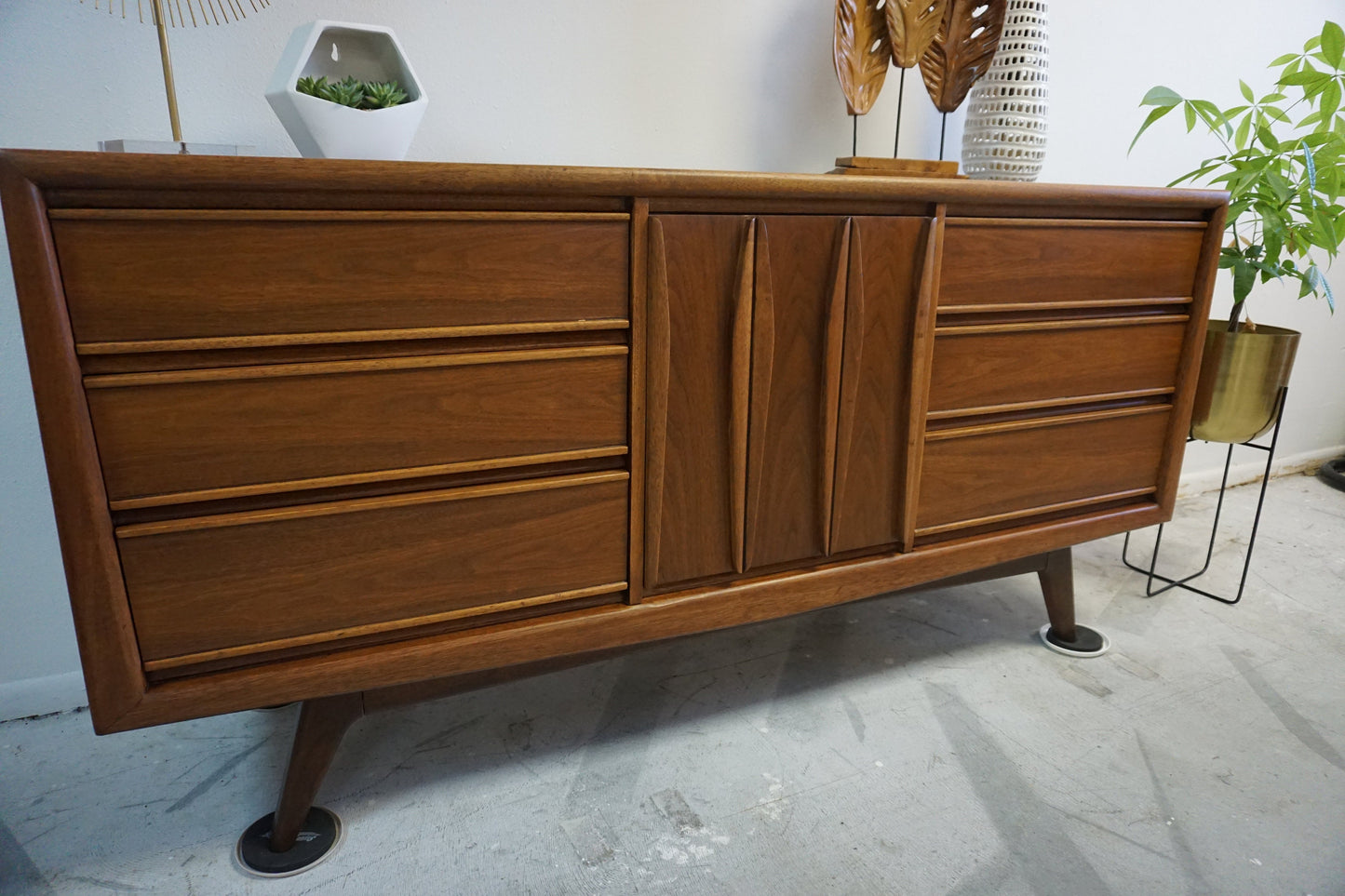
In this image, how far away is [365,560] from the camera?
3.35 ft

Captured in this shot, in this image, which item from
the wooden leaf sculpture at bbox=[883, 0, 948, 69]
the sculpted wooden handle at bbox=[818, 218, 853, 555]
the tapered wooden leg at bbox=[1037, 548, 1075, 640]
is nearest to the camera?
the sculpted wooden handle at bbox=[818, 218, 853, 555]

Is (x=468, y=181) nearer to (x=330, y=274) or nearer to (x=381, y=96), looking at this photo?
(x=330, y=274)

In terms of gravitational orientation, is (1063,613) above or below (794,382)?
below

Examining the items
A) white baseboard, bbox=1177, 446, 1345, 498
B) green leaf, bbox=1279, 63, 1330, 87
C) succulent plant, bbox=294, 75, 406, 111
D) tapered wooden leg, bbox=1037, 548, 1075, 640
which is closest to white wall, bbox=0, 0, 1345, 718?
succulent plant, bbox=294, 75, 406, 111

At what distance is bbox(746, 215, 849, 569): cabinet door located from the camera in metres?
1.15

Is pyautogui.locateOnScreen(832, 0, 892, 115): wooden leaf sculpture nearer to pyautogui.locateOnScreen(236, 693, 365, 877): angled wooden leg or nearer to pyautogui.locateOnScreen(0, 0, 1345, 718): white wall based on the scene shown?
pyautogui.locateOnScreen(0, 0, 1345, 718): white wall

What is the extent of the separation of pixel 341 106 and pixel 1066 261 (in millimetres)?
1156

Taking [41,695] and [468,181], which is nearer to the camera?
[468,181]

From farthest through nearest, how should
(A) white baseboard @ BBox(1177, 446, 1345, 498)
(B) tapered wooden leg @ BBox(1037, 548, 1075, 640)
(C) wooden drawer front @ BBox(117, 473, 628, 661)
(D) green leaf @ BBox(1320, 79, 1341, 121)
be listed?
(A) white baseboard @ BBox(1177, 446, 1345, 498)
(D) green leaf @ BBox(1320, 79, 1341, 121)
(B) tapered wooden leg @ BBox(1037, 548, 1075, 640)
(C) wooden drawer front @ BBox(117, 473, 628, 661)

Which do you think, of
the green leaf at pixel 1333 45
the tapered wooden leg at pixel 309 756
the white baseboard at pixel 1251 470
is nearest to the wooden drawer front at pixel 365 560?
the tapered wooden leg at pixel 309 756

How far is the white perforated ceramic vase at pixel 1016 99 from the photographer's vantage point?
5.20 feet

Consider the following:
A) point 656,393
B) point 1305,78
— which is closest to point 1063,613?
point 656,393

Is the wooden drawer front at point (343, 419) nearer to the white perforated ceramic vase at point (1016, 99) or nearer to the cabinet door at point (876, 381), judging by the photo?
the cabinet door at point (876, 381)

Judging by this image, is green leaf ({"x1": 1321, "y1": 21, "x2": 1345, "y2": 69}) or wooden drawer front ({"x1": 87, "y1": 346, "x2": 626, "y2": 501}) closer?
wooden drawer front ({"x1": 87, "y1": 346, "x2": 626, "y2": 501})
